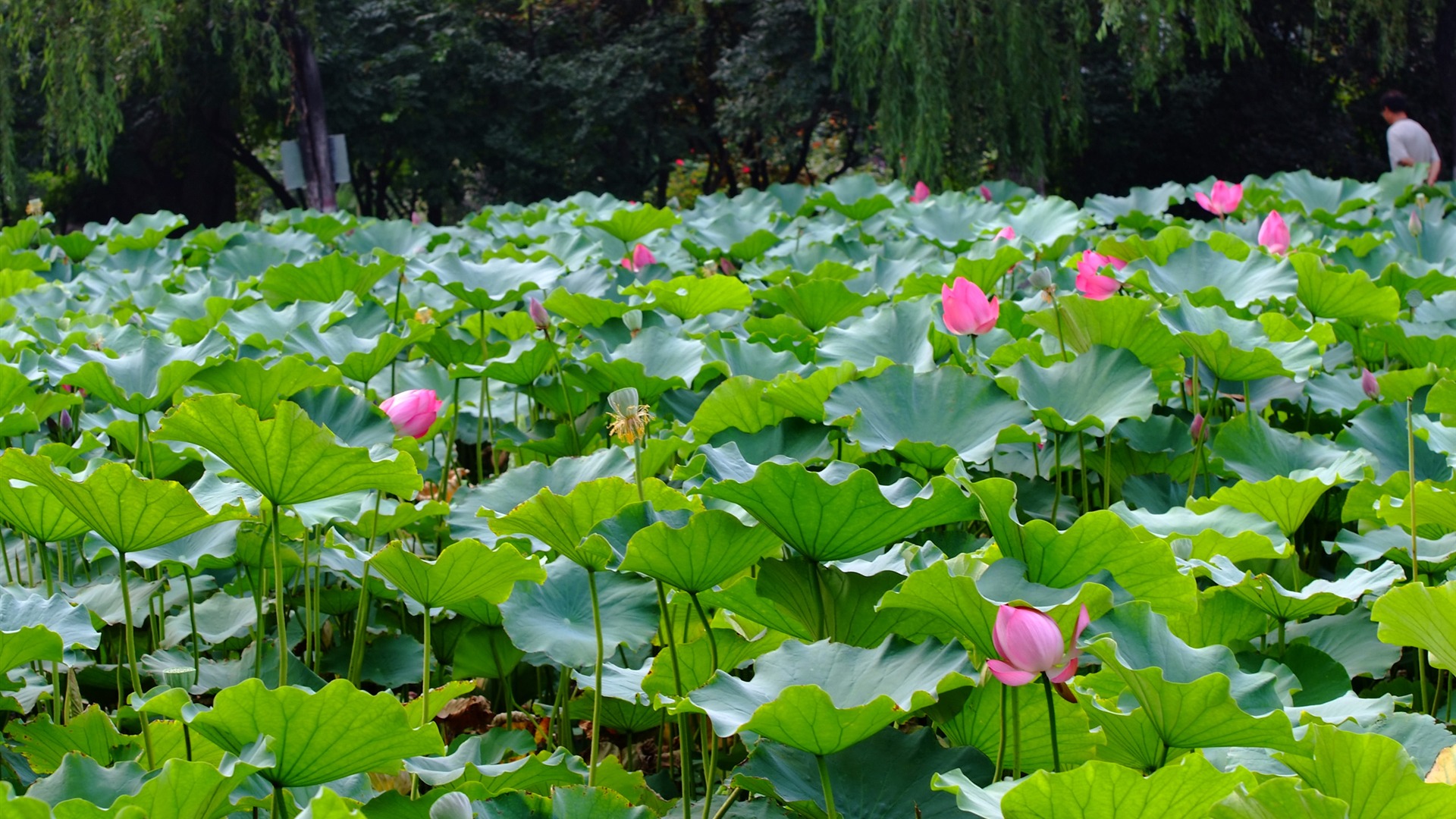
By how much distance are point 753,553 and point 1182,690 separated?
1.09ft

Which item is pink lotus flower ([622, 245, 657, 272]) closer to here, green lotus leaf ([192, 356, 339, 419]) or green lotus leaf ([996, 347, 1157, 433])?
green lotus leaf ([192, 356, 339, 419])

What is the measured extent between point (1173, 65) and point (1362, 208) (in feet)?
13.3

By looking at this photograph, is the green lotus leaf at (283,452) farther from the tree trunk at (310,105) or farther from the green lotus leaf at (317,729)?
the tree trunk at (310,105)

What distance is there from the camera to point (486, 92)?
13.3 meters

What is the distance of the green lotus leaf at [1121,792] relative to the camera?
66cm

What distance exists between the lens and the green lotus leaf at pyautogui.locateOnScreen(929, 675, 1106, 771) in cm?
89

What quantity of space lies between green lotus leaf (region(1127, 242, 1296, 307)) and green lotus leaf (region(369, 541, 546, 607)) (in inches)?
46.2

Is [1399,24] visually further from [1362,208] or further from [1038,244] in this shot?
[1038,244]

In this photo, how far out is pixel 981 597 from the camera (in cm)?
81

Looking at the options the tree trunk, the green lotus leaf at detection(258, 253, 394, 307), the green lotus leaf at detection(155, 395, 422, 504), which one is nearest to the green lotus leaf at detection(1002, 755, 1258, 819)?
the green lotus leaf at detection(155, 395, 422, 504)

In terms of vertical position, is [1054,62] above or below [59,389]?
above

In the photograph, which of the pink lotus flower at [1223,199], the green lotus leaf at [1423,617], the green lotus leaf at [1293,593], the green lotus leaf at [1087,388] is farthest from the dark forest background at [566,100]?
the green lotus leaf at [1423,617]

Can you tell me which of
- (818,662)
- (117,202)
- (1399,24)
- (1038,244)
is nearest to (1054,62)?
(1399,24)

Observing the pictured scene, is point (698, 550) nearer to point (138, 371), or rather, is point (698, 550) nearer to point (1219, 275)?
point (138, 371)
